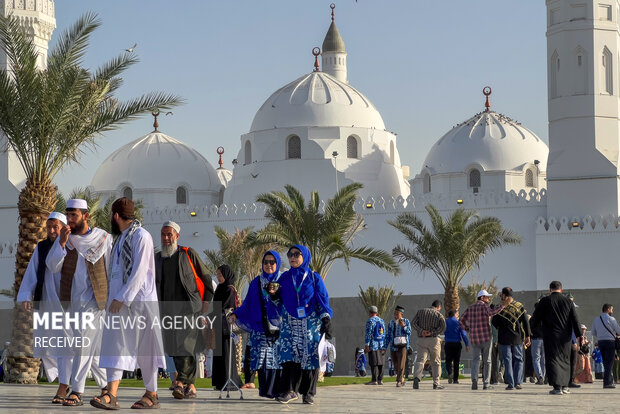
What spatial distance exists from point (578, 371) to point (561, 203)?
791 inches

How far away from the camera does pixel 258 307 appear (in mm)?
11422

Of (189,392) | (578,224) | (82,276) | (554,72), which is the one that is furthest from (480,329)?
(554,72)

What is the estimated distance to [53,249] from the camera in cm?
1026

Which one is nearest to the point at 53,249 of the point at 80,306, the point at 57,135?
the point at 80,306

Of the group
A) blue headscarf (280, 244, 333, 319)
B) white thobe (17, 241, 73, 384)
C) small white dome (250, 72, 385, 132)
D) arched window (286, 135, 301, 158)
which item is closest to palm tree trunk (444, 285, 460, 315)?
arched window (286, 135, 301, 158)

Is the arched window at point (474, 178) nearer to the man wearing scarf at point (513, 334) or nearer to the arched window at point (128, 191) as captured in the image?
the arched window at point (128, 191)

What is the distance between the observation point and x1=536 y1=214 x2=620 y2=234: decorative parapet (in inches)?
1464

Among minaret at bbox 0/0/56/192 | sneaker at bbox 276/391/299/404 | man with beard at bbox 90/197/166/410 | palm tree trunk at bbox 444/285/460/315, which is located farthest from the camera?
minaret at bbox 0/0/56/192

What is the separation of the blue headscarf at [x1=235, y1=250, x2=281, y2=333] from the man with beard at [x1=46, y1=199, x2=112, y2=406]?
5.53 feet

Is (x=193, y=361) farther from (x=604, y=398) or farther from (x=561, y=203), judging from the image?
(x=561, y=203)

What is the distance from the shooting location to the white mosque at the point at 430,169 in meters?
37.8

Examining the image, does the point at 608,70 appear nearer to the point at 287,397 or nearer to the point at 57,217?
the point at 287,397

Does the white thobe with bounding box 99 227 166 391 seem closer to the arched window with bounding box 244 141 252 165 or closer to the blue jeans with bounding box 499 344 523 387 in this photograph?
the blue jeans with bounding box 499 344 523 387

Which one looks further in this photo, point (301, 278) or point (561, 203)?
point (561, 203)
